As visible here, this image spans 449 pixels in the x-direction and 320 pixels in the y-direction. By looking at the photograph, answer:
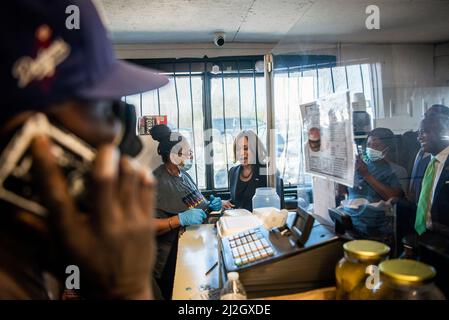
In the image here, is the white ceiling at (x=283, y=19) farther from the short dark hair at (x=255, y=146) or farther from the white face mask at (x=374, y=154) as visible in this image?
the short dark hair at (x=255, y=146)

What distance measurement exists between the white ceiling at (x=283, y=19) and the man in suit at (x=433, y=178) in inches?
15.0

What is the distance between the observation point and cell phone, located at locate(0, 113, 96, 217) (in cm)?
42

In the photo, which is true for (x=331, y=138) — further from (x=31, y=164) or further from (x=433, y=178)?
(x=31, y=164)

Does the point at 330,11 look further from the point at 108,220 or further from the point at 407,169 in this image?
the point at 108,220

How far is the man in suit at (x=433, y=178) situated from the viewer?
1.14 metres

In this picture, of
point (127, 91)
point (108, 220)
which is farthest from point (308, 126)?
point (108, 220)

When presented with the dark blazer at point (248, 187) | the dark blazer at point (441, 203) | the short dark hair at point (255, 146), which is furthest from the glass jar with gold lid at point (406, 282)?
the short dark hair at point (255, 146)

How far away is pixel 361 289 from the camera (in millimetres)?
726

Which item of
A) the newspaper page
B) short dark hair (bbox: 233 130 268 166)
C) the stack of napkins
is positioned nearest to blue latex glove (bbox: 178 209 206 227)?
the stack of napkins

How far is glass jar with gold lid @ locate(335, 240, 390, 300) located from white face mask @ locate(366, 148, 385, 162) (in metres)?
0.70

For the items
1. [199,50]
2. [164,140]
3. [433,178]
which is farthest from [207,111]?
[433,178]

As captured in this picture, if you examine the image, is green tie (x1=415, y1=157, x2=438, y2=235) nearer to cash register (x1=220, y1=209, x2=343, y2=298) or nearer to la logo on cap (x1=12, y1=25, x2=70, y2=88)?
cash register (x1=220, y1=209, x2=343, y2=298)
